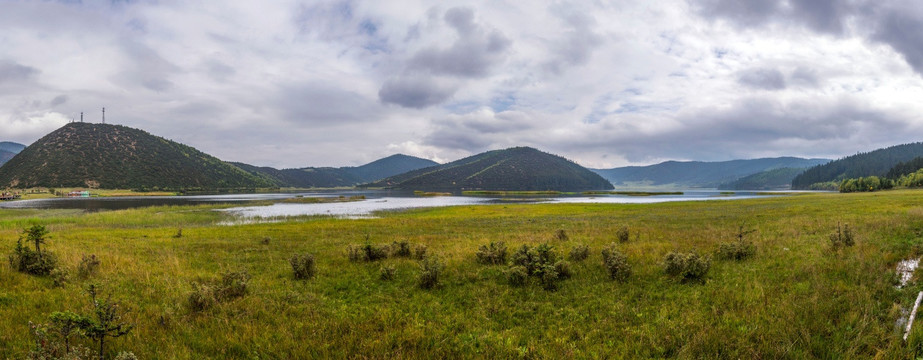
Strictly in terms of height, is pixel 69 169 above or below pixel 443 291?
above

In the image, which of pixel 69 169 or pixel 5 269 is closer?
pixel 5 269

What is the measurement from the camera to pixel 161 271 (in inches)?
557

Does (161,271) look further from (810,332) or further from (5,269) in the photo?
(810,332)

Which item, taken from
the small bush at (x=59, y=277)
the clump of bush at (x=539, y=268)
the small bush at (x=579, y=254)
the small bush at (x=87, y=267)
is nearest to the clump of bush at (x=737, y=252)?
the small bush at (x=579, y=254)

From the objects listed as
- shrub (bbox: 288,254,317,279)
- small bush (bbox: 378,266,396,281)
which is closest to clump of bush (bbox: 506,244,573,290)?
small bush (bbox: 378,266,396,281)

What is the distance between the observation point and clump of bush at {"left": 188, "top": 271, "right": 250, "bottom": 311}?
9.89 meters

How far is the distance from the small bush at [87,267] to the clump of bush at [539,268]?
15243 millimetres

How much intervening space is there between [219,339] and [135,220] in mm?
51598

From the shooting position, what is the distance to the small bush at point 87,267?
43.0 ft

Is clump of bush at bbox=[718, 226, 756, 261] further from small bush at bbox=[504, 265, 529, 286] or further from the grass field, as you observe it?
small bush at bbox=[504, 265, 529, 286]

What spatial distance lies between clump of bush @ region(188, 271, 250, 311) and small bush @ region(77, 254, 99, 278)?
448 cm

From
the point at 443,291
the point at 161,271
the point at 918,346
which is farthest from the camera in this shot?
the point at 161,271

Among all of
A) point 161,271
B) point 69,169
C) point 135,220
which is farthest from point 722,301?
point 69,169

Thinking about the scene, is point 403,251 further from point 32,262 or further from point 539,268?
point 32,262
